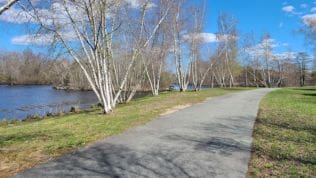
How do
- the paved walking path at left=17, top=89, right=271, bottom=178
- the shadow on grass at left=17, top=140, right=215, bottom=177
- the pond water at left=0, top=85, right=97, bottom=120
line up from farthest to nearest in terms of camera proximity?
the pond water at left=0, top=85, right=97, bottom=120 < the paved walking path at left=17, top=89, right=271, bottom=178 < the shadow on grass at left=17, top=140, right=215, bottom=177

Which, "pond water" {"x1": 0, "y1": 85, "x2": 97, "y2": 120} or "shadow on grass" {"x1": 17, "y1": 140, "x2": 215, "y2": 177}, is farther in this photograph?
"pond water" {"x1": 0, "y1": 85, "x2": 97, "y2": 120}

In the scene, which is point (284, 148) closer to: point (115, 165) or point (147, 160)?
point (147, 160)

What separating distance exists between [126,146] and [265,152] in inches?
112

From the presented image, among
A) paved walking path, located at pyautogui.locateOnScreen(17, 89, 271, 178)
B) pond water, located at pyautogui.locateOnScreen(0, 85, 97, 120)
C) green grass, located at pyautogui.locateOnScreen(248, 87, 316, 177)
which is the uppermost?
paved walking path, located at pyautogui.locateOnScreen(17, 89, 271, 178)

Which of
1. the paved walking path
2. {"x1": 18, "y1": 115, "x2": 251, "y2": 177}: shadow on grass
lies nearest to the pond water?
the paved walking path

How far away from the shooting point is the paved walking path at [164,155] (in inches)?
241

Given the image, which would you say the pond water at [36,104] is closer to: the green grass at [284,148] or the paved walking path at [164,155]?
the paved walking path at [164,155]

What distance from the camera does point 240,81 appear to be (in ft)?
267

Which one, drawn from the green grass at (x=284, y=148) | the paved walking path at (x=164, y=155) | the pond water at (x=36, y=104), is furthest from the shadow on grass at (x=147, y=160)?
the pond water at (x=36, y=104)

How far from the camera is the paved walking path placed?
613 cm

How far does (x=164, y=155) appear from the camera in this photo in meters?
7.30

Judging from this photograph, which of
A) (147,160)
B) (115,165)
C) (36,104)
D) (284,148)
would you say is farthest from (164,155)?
(36,104)

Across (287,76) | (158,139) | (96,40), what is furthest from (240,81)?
(158,139)

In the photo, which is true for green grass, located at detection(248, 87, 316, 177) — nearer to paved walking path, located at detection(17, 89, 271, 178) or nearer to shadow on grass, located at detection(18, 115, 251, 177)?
paved walking path, located at detection(17, 89, 271, 178)
